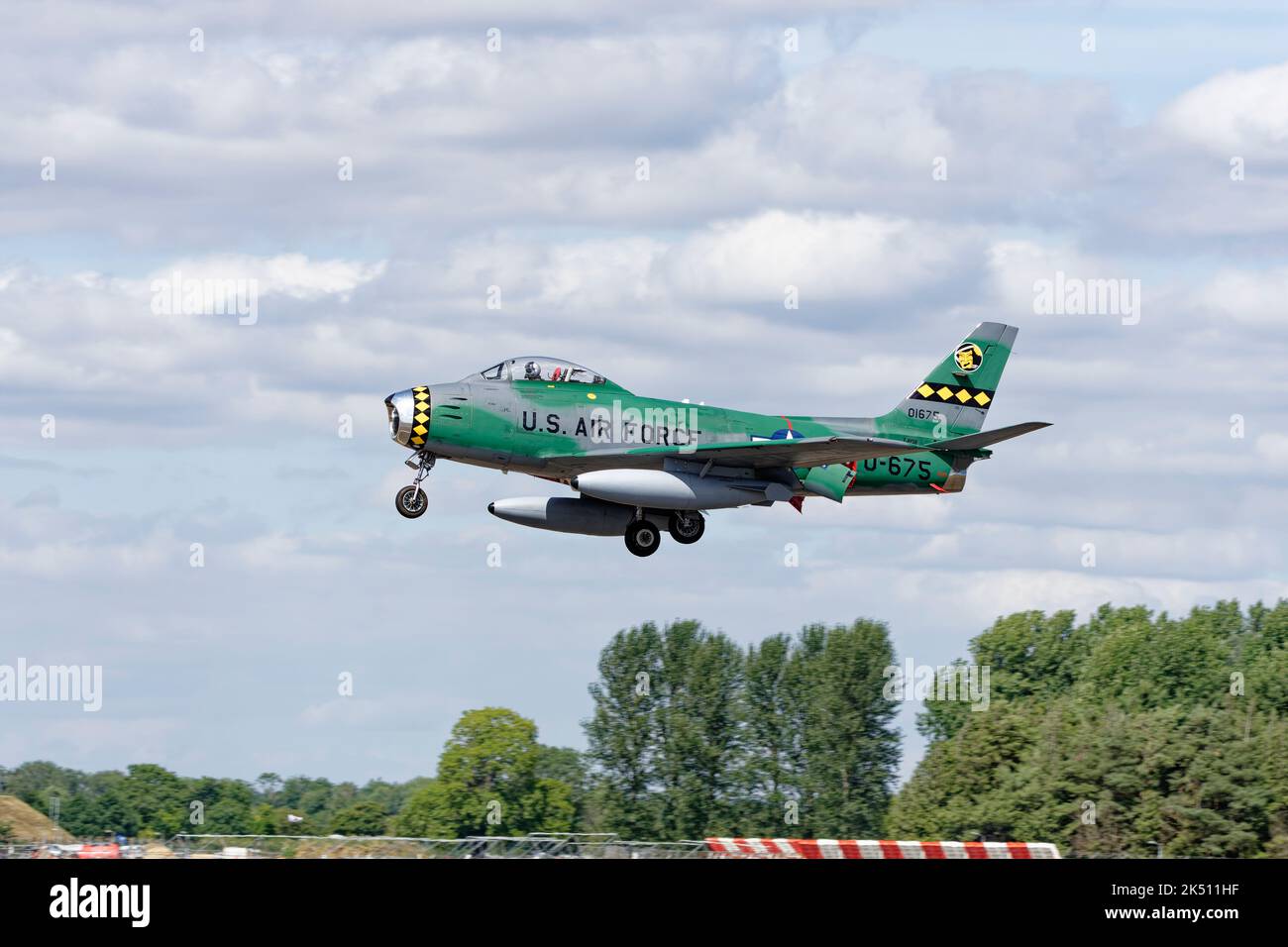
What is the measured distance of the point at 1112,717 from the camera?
7525 centimetres

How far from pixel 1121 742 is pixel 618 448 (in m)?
35.3

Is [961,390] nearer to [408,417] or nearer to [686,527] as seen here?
[686,527]

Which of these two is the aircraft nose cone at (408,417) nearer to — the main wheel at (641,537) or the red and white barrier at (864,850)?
the main wheel at (641,537)

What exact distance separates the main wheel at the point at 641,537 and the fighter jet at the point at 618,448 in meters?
0.02

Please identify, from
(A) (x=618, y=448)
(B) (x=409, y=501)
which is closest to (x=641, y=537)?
(A) (x=618, y=448)

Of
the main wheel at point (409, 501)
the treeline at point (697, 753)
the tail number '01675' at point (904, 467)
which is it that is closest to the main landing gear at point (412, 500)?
the main wheel at point (409, 501)

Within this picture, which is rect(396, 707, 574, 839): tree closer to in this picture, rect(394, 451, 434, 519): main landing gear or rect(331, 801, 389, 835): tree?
rect(331, 801, 389, 835): tree

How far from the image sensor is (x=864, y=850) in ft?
119

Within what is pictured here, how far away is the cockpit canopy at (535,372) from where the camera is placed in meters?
39.9

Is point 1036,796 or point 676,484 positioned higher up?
point 676,484
